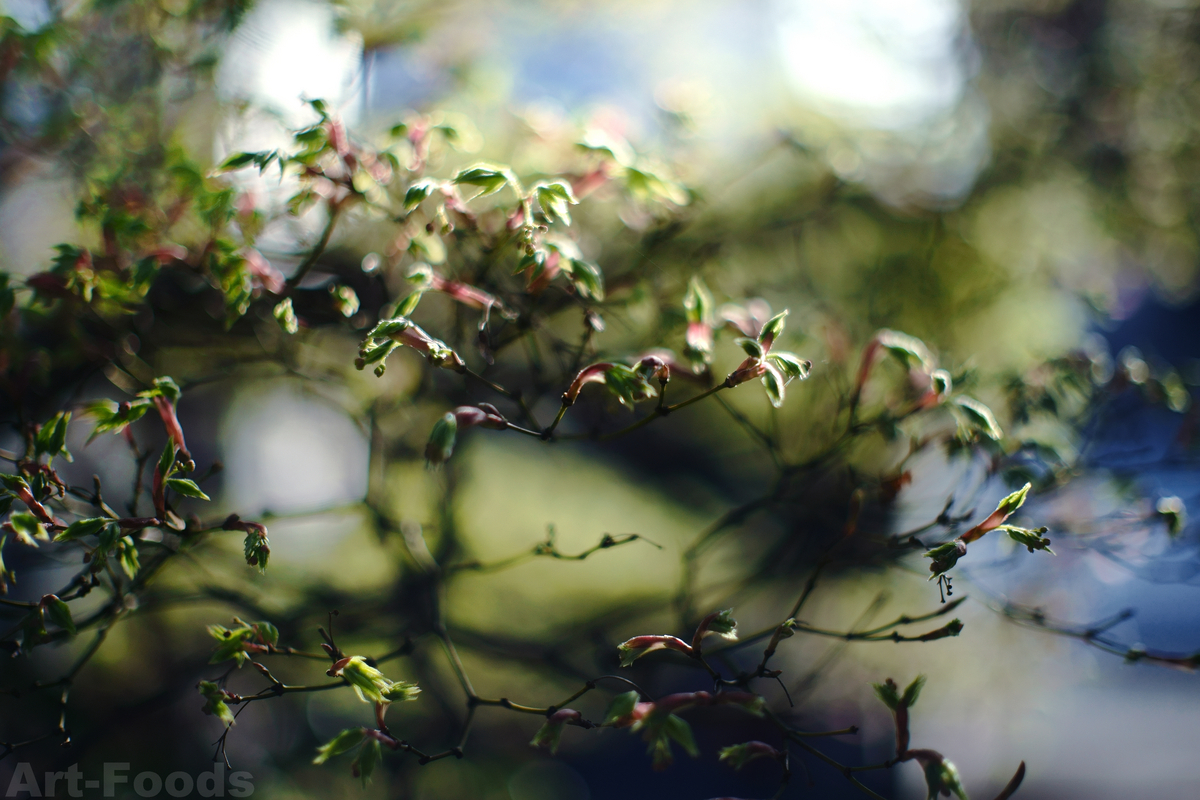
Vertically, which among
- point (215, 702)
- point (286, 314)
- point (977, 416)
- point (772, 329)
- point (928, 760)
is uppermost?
point (772, 329)

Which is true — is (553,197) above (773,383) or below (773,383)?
above

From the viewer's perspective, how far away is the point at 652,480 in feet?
12.0

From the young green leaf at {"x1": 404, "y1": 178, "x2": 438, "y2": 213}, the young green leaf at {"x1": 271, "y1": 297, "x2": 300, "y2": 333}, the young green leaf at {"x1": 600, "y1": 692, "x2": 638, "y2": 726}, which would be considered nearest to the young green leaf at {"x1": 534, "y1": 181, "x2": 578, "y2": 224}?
the young green leaf at {"x1": 404, "y1": 178, "x2": 438, "y2": 213}

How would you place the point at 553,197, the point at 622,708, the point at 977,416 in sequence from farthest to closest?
1. the point at 977,416
2. the point at 553,197
3. the point at 622,708

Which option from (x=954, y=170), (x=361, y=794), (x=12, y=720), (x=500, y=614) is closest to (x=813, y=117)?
(x=954, y=170)

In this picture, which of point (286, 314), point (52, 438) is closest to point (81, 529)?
point (52, 438)

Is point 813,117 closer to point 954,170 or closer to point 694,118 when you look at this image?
point 954,170

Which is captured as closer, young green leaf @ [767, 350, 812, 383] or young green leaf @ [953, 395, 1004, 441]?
young green leaf @ [767, 350, 812, 383]

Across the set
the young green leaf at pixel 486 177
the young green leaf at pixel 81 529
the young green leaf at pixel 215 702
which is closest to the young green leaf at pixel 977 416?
the young green leaf at pixel 486 177

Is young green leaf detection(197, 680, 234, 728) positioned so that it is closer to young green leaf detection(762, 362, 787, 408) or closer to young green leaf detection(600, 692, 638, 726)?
young green leaf detection(600, 692, 638, 726)

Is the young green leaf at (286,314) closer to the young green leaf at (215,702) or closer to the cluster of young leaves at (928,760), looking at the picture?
the young green leaf at (215,702)

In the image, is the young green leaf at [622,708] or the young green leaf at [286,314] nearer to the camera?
the young green leaf at [622,708]

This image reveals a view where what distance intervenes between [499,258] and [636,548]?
3.05 m

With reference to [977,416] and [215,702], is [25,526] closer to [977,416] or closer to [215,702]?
[215,702]
